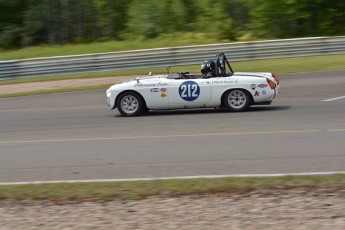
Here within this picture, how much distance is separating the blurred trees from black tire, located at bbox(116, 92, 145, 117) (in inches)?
698

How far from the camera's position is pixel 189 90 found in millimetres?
15281

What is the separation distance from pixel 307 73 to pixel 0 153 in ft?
45.3

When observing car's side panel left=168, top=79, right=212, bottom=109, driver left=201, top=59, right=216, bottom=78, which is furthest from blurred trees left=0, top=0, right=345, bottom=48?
car's side panel left=168, top=79, right=212, bottom=109

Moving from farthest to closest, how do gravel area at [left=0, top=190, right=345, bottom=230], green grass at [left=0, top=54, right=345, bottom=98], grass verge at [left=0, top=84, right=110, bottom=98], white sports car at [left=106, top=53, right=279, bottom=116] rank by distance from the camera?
green grass at [left=0, top=54, right=345, bottom=98] → grass verge at [left=0, top=84, right=110, bottom=98] → white sports car at [left=106, top=53, right=279, bottom=116] → gravel area at [left=0, top=190, right=345, bottom=230]

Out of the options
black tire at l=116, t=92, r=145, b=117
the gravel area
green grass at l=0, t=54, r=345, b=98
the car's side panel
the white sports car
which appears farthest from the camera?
green grass at l=0, t=54, r=345, b=98

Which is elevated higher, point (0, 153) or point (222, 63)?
point (222, 63)

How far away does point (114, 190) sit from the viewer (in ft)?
25.6

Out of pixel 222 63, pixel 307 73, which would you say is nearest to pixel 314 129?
pixel 222 63

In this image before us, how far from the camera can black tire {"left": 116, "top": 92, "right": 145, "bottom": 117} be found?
15969 millimetres

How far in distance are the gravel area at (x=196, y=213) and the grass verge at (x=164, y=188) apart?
183 millimetres

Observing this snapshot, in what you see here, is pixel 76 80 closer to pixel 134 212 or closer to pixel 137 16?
pixel 137 16

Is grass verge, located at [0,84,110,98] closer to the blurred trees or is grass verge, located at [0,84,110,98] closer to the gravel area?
the blurred trees

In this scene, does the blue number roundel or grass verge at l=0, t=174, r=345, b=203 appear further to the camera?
the blue number roundel

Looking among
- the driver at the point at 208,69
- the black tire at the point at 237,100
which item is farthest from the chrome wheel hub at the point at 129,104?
the black tire at the point at 237,100
